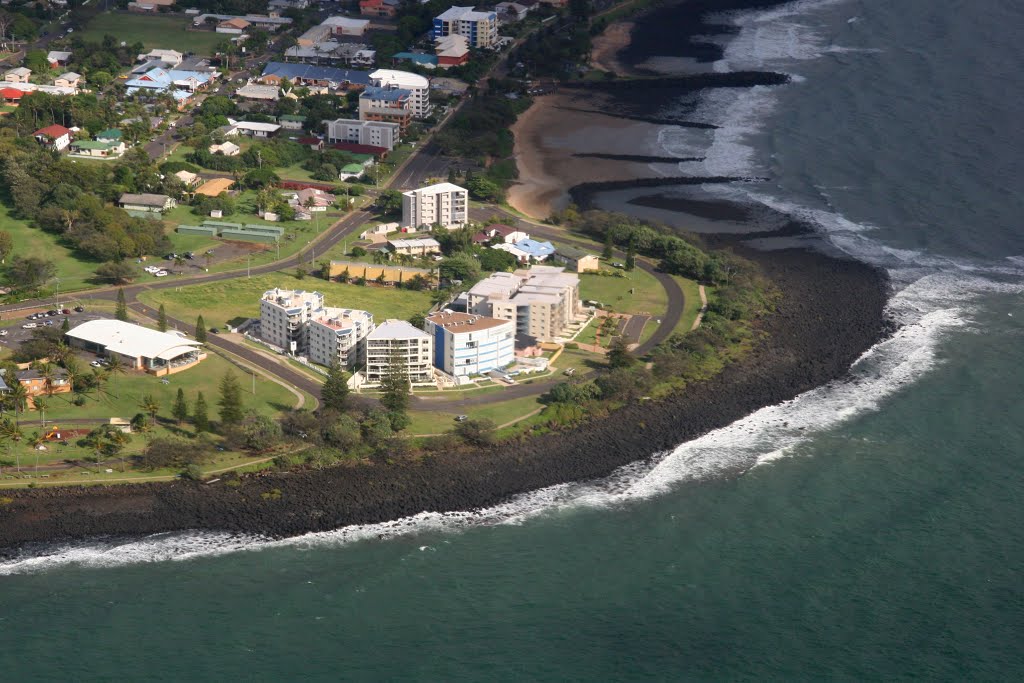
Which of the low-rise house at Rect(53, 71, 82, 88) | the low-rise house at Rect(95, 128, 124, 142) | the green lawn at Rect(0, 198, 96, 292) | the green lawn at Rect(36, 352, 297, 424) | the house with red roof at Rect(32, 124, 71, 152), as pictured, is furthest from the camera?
the low-rise house at Rect(53, 71, 82, 88)

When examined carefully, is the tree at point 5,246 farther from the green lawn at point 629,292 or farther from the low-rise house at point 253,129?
the green lawn at point 629,292

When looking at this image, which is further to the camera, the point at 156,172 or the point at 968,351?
the point at 156,172

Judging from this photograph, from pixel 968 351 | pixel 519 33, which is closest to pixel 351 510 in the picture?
pixel 968 351

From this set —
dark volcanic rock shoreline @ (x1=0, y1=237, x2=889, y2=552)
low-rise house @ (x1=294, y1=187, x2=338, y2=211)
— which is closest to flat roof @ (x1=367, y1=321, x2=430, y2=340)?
dark volcanic rock shoreline @ (x1=0, y1=237, x2=889, y2=552)

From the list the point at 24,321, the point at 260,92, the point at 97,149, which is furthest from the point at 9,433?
the point at 260,92

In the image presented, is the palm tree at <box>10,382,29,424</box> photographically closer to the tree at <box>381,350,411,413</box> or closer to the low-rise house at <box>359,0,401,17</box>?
the tree at <box>381,350,411,413</box>

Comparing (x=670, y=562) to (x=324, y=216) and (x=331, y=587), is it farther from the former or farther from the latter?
(x=324, y=216)

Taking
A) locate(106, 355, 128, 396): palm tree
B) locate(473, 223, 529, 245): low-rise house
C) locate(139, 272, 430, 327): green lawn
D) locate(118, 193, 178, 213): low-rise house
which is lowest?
locate(106, 355, 128, 396): palm tree

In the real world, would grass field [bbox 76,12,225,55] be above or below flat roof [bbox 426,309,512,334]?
above
